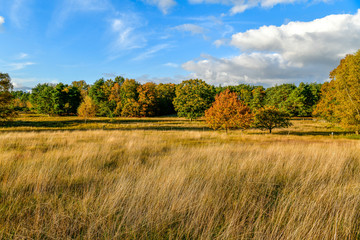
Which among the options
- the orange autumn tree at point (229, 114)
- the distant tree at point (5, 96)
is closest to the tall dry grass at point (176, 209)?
the orange autumn tree at point (229, 114)

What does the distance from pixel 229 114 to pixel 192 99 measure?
82.1 ft

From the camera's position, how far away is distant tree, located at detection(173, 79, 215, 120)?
4481 centimetres

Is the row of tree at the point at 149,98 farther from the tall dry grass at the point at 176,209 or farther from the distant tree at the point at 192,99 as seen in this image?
the tall dry grass at the point at 176,209

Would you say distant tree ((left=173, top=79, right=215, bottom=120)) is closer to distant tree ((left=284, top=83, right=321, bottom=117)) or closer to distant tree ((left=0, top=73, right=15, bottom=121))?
distant tree ((left=0, top=73, right=15, bottom=121))

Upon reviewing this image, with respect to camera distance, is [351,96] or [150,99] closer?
[351,96]

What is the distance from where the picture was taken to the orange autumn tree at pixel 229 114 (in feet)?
65.6

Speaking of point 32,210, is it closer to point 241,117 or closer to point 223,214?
point 223,214

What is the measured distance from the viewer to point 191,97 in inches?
1796

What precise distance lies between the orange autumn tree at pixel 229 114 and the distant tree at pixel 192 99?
23075 millimetres

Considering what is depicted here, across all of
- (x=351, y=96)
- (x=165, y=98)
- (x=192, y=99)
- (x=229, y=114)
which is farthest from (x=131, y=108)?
(x=351, y=96)

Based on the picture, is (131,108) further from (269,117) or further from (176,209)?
(176,209)

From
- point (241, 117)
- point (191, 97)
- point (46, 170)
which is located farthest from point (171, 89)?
point (46, 170)

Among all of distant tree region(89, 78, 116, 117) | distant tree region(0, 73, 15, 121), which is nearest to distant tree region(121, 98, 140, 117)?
distant tree region(89, 78, 116, 117)

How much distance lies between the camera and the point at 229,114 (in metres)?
20.7
